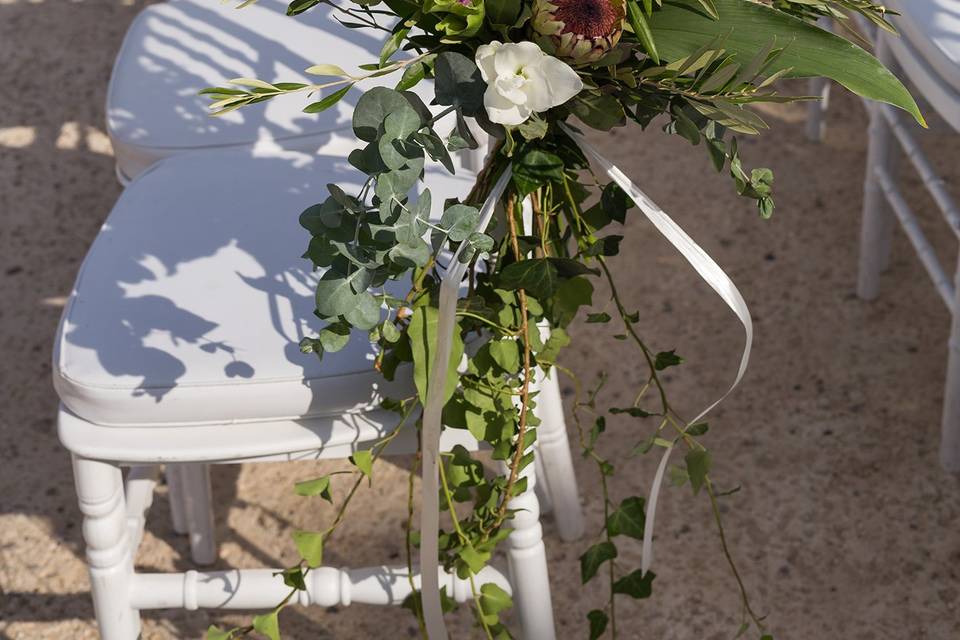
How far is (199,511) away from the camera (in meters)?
1.52

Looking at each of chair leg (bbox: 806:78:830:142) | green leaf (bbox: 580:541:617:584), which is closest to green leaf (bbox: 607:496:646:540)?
green leaf (bbox: 580:541:617:584)

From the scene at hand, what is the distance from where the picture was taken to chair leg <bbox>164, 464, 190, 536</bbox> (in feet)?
5.04

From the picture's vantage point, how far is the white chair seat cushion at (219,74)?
51.1 inches

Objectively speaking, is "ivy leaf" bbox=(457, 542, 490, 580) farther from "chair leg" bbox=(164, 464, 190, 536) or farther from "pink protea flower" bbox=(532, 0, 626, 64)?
"chair leg" bbox=(164, 464, 190, 536)

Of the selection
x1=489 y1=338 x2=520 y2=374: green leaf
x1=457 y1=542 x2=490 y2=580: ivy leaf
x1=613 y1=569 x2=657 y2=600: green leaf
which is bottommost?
x1=613 y1=569 x2=657 y2=600: green leaf

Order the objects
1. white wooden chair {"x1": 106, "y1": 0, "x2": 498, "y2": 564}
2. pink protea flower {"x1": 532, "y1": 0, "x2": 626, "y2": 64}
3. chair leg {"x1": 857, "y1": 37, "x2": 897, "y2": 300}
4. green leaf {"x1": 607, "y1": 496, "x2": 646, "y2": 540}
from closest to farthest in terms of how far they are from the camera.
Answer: pink protea flower {"x1": 532, "y1": 0, "x2": 626, "y2": 64}, green leaf {"x1": 607, "y1": 496, "x2": 646, "y2": 540}, white wooden chair {"x1": 106, "y1": 0, "x2": 498, "y2": 564}, chair leg {"x1": 857, "y1": 37, "x2": 897, "y2": 300}

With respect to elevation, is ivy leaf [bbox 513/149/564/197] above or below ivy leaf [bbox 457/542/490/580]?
above

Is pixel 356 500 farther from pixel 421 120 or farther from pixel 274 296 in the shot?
pixel 421 120

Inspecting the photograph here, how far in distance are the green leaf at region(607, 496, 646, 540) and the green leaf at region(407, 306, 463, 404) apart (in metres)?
0.25

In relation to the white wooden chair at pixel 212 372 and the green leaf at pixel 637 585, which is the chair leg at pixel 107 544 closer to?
the white wooden chair at pixel 212 372

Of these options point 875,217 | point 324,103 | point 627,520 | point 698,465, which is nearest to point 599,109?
point 324,103

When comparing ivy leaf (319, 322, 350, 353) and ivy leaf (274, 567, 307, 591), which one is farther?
ivy leaf (274, 567, 307, 591)

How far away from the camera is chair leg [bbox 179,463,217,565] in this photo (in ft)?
4.88

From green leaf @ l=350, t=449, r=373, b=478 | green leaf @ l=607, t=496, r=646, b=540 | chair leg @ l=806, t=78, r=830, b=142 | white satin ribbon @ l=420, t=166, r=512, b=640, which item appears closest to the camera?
white satin ribbon @ l=420, t=166, r=512, b=640
